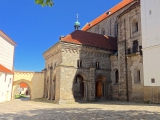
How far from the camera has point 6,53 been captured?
23750 millimetres

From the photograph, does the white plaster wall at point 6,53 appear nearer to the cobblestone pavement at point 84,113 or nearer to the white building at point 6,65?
the white building at point 6,65

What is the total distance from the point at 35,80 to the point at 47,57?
406cm

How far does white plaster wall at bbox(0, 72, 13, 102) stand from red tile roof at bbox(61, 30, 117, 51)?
29.0 feet

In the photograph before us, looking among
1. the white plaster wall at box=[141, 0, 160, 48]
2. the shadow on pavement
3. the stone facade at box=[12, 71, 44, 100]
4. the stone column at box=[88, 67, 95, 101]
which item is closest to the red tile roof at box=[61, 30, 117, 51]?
the stone column at box=[88, 67, 95, 101]

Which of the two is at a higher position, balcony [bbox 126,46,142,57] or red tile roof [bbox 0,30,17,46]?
red tile roof [bbox 0,30,17,46]

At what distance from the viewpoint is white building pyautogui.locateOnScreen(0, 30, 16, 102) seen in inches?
836

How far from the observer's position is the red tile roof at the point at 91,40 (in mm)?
21697

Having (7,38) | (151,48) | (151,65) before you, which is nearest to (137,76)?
(151,65)

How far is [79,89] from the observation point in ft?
93.1

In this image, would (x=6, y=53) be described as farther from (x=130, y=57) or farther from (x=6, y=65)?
(x=130, y=57)

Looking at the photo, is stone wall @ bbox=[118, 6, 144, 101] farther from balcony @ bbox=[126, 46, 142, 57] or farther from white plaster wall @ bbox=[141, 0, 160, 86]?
white plaster wall @ bbox=[141, 0, 160, 86]

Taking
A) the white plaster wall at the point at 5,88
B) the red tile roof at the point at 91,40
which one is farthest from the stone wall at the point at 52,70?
the white plaster wall at the point at 5,88

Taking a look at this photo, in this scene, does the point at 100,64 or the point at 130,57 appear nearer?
the point at 130,57

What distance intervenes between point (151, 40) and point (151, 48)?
849 mm
